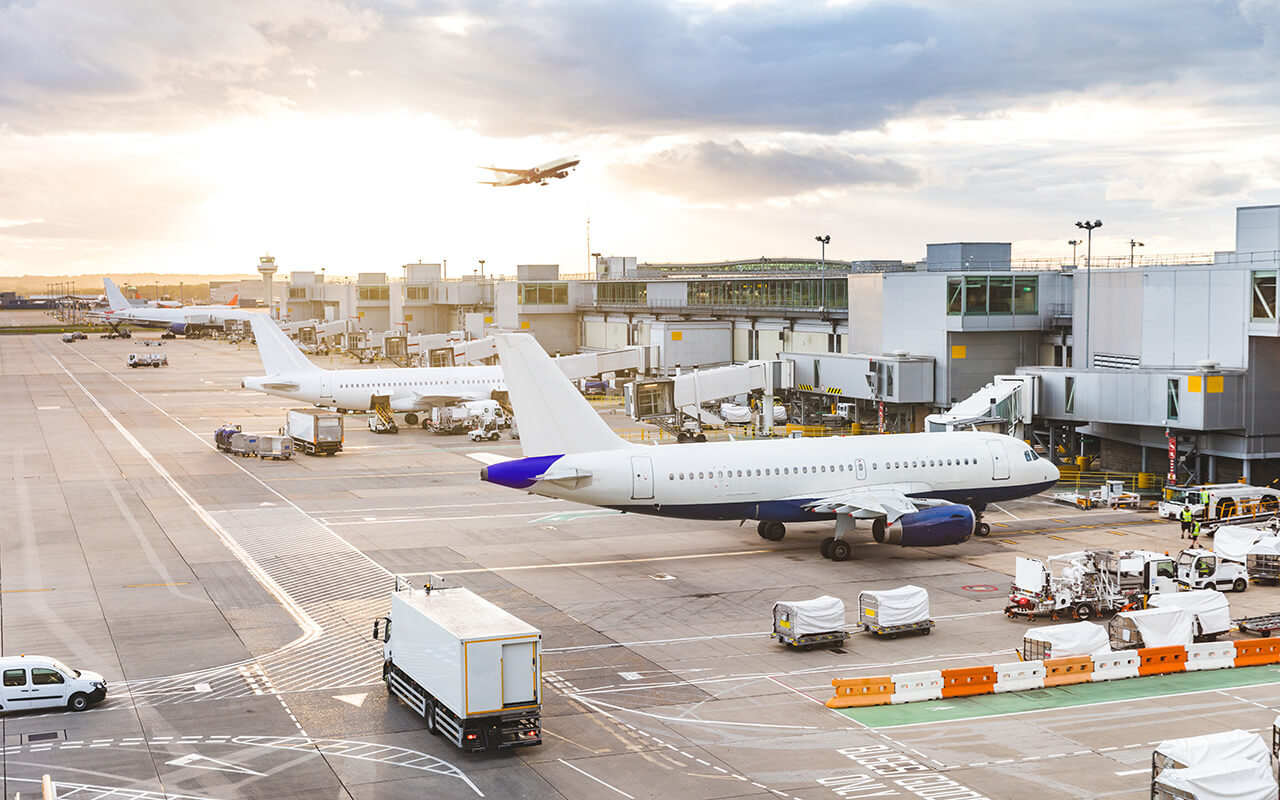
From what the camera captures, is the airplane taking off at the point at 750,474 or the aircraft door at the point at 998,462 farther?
the aircraft door at the point at 998,462

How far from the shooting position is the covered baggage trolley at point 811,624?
35.2m

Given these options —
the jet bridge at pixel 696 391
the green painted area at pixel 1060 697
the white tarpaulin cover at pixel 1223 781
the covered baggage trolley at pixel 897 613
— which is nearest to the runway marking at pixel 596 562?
the covered baggage trolley at pixel 897 613

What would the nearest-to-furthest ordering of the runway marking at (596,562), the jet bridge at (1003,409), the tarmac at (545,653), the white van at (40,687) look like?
the tarmac at (545,653) → the white van at (40,687) → the runway marking at (596,562) → the jet bridge at (1003,409)

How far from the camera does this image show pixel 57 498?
6203cm

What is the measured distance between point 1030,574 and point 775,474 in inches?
466

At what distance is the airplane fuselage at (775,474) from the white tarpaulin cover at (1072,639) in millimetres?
15409

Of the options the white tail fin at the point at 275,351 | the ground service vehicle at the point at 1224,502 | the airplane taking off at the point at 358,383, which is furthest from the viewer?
the airplane taking off at the point at 358,383

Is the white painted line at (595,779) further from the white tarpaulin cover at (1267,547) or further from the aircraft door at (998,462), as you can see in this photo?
the aircraft door at (998,462)

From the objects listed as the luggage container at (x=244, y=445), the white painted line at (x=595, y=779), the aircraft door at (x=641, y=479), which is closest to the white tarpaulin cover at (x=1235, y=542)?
the aircraft door at (x=641, y=479)

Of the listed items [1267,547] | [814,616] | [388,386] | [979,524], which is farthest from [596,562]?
[388,386]

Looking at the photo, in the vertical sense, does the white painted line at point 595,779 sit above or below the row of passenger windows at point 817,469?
below

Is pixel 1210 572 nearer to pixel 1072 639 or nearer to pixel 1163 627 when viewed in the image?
pixel 1163 627

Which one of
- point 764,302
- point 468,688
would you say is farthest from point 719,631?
point 764,302

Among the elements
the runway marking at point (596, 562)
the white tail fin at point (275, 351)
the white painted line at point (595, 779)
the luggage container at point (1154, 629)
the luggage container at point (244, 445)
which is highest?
the white tail fin at point (275, 351)
